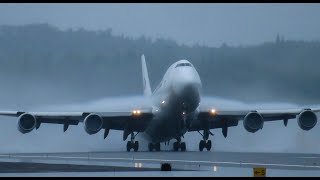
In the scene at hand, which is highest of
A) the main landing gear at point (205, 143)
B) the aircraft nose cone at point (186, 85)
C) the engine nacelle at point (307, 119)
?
the aircraft nose cone at point (186, 85)

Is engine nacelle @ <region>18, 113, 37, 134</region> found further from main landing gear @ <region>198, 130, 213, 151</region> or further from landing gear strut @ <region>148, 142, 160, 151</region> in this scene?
main landing gear @ <region>198, 130, 213, 151</region>

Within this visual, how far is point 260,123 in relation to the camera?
64.1 meters

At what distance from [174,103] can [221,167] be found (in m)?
23.8

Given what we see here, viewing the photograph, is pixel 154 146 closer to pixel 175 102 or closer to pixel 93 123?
pixel 93 123

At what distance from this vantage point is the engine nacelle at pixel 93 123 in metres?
63.4

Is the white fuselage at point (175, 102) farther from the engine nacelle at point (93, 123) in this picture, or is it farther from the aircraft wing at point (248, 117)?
the engine nacelle at point (93, 123)

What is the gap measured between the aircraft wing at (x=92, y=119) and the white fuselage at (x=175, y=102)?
101cm

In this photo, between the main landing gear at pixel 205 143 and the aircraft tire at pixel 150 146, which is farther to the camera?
the aircraft tire at pixel 150 146

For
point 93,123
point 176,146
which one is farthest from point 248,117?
point 93,123

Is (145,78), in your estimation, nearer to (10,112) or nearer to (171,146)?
(171,146)

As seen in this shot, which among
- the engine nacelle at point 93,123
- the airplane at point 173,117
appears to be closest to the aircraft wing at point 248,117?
the airplane at point 173,117

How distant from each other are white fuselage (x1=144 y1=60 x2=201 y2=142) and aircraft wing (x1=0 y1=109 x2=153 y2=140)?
3.31 feet

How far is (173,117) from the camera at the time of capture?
211ft

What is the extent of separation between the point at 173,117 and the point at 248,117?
534cm
